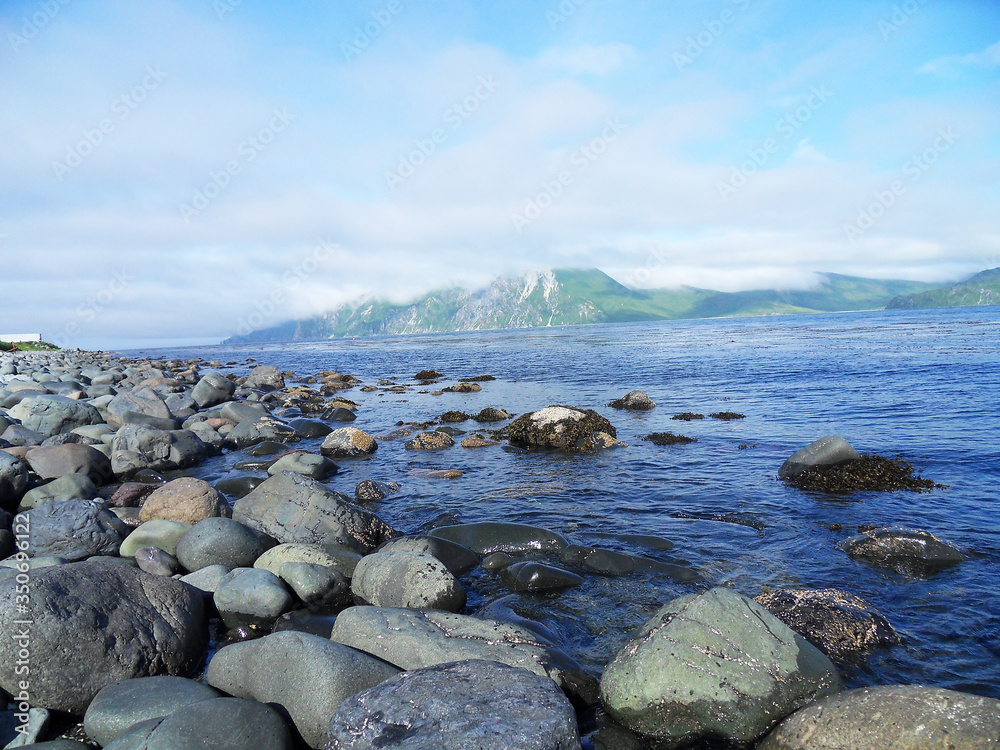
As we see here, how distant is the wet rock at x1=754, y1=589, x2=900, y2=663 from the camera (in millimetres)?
6395

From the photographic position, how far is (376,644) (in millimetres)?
6156

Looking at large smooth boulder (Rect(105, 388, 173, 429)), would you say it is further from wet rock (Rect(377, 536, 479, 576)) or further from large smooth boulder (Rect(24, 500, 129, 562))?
wet rock (Rect(377, 536, 479, 576))

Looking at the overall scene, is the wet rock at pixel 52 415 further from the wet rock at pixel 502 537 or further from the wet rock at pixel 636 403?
the wet rock at pixel 636 403

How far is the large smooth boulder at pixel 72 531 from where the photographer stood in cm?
898

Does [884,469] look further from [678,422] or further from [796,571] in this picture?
[678,422]

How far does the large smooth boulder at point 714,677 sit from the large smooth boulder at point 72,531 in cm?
892

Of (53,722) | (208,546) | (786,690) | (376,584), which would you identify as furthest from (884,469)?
(53,722)

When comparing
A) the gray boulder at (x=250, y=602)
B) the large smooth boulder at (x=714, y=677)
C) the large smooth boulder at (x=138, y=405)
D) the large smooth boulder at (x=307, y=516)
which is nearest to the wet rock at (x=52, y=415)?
the large smooth boulder at (x=138, y=405)

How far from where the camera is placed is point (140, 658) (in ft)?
20.0

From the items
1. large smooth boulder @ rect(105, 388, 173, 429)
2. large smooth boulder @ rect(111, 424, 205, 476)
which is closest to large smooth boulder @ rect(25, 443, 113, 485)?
large smooth boulder @ rect(111, 424, 205, 476)

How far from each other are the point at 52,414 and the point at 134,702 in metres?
18.2

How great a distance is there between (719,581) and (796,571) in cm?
138

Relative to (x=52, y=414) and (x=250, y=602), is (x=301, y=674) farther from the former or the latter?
(x=52, y=414)

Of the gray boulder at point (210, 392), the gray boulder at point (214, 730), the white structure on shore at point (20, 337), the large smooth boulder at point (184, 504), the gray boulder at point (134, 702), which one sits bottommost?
the gray boulder at point (134, 702)
